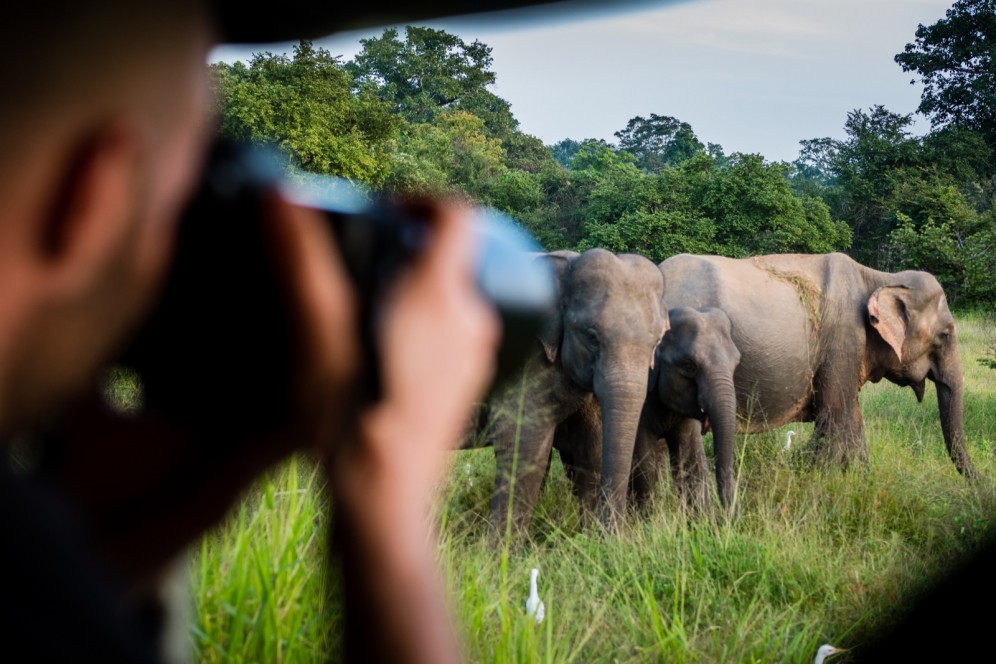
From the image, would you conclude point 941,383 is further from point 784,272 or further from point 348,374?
point 348,374

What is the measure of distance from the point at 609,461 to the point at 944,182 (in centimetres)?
1947

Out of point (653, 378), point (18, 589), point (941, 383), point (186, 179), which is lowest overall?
point (941, 383)

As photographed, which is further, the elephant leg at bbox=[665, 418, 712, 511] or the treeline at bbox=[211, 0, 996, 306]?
the treeline at bbox=[211, 0, 996, 306]

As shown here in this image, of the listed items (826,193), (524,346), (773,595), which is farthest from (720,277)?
(826,193)

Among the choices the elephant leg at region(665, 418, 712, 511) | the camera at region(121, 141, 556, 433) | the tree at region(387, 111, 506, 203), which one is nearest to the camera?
the camera at region(121, 141, 556, 433)

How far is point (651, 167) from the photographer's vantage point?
36.8m

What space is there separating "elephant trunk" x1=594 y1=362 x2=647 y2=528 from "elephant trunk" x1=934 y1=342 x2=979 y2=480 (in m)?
3.26

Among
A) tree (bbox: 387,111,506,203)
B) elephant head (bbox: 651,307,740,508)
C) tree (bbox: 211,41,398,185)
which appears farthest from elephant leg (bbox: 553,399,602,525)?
tree (bbox: 387,111,506,203)

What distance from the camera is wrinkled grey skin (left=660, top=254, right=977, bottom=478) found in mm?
8695

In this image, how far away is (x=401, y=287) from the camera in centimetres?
46

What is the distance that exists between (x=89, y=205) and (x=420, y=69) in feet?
98.9

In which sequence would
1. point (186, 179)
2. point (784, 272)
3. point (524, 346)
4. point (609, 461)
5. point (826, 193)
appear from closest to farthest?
point (186, 179)
point (524, 346)
point (609, 461)
point (784, 272)
point (826, 193)

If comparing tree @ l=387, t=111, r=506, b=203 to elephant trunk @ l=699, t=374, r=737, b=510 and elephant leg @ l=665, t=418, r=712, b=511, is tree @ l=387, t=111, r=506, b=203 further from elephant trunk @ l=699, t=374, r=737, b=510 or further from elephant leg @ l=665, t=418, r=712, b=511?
elephant trunk @ l=699, t=374, r=737, b=510

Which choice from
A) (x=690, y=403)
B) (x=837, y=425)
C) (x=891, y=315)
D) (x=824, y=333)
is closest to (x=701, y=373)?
(x=690, y=403)
